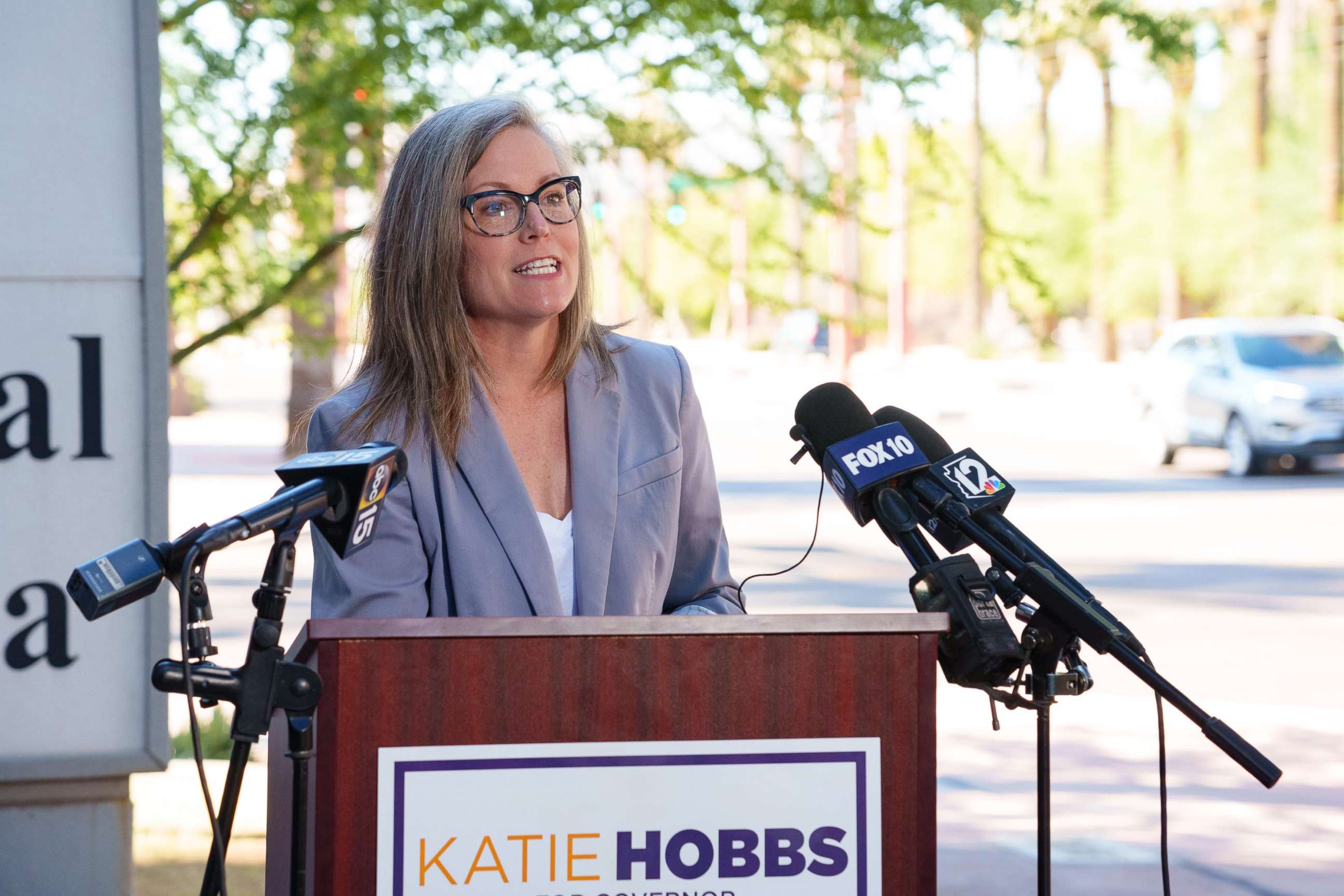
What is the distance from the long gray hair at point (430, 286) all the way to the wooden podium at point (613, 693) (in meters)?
0.73

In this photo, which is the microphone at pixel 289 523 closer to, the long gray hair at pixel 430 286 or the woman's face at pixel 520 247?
the long gray hair at pixel 430 286

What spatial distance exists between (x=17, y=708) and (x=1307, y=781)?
195 inches

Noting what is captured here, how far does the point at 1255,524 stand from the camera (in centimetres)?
1498

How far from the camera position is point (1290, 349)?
18922mm

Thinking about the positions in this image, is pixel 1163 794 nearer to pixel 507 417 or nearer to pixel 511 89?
pixel 507 417

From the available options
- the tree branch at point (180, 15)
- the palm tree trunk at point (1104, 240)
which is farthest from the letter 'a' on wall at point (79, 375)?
the palm tree trunk at point (1104, 240)

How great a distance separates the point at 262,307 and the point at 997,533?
13.9 ft

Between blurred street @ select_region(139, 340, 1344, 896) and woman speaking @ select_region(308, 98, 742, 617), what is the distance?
269cm

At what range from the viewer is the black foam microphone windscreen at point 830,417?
246 centimetres

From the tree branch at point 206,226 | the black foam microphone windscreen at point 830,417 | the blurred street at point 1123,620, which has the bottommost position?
the blurred street at point 1123,620

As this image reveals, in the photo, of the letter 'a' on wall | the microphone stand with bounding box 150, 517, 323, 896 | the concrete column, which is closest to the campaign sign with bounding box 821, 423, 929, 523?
the microphone stand with bounding box 150, 517, 323, 896

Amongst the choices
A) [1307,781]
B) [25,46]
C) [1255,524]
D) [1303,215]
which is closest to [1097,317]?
[1303,215]

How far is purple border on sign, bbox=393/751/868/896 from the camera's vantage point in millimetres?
1945

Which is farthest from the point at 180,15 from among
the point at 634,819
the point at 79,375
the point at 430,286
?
the point at 634,819
